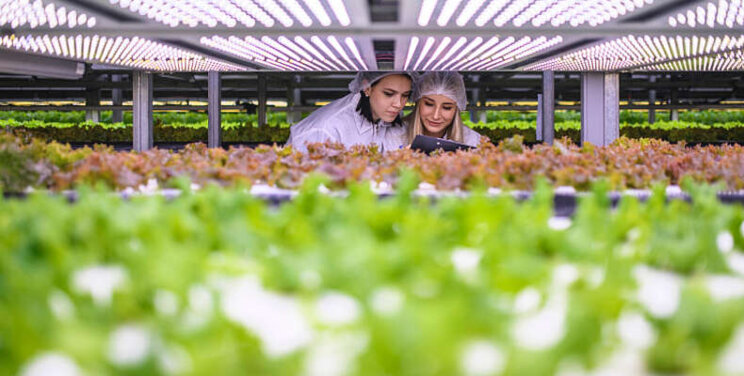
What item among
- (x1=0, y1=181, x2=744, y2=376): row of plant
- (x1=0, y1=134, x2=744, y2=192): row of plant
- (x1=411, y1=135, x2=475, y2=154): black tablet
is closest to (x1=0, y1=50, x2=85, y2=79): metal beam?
(x1=0, y1=134, x2=744, y2=192): row of plant

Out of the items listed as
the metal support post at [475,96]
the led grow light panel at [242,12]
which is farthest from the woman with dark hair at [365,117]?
the led grow light panel at [242,12]

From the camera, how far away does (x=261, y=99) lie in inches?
268

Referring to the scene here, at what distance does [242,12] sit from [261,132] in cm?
365

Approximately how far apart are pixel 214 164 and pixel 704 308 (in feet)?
7.00

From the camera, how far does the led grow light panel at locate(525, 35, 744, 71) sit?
12.0 feet

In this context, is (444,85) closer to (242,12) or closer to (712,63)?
(712,63)

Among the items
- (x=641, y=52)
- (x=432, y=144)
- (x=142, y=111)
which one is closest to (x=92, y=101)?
(x=142, y=111)

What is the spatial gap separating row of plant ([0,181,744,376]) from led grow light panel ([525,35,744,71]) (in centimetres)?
209

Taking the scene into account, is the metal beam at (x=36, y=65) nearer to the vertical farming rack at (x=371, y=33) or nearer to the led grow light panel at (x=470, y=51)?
the vertical farming rack at (x=371, y=33)

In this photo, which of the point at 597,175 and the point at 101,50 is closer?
the point at 597,175

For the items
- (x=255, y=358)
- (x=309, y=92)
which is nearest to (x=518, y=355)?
(x=255, y=358)

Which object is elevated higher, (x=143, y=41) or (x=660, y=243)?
(x=143, y=41)

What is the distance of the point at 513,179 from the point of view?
2662mm

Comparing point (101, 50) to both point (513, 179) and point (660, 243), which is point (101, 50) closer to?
point (513, 179)
